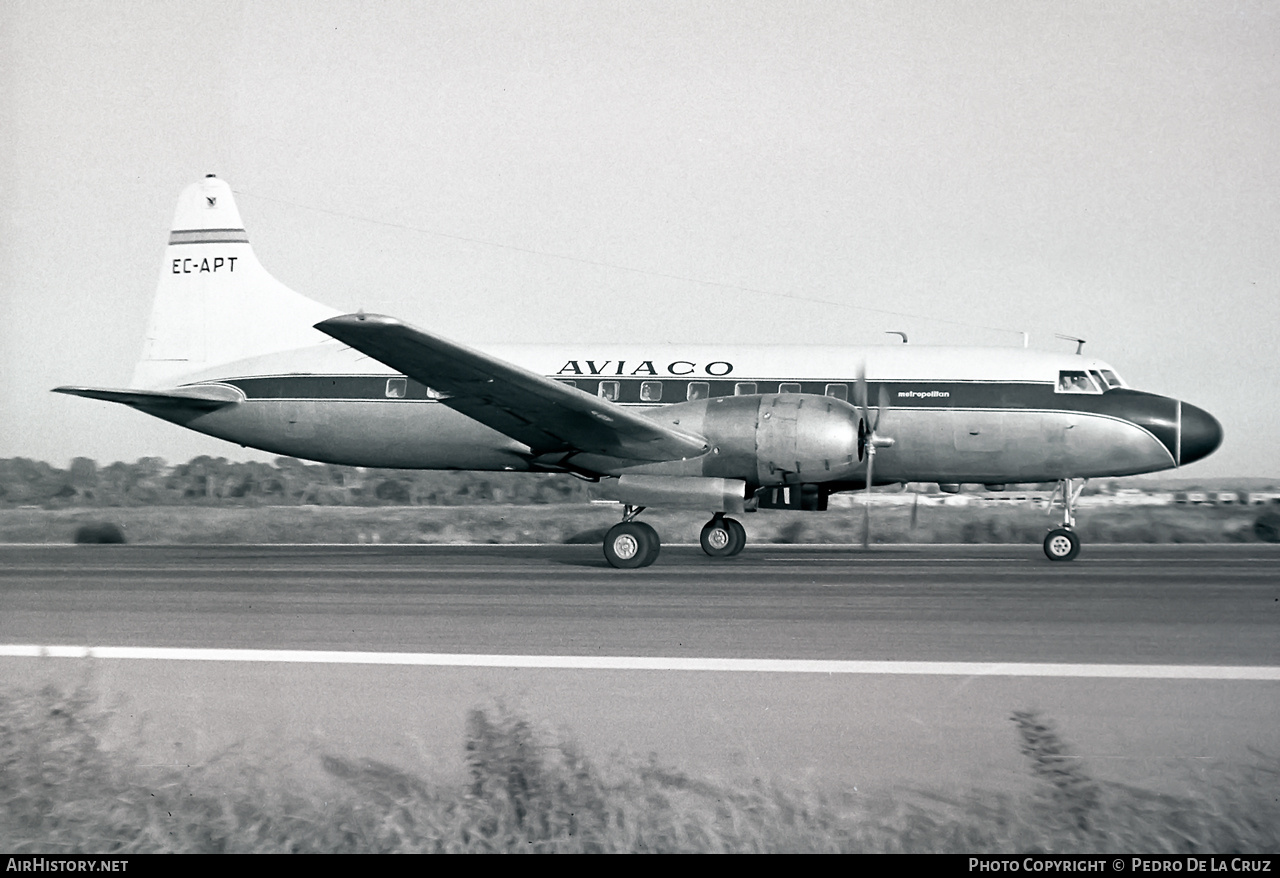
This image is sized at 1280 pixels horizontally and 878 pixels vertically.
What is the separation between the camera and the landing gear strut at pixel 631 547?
49.2 ft

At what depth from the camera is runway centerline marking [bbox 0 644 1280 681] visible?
732 centimetres

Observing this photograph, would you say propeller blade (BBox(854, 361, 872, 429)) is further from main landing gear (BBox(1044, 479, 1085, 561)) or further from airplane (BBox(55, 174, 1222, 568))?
main landing gear (BBox(1044, 479, 1085, 561))

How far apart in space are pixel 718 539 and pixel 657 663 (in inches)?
374

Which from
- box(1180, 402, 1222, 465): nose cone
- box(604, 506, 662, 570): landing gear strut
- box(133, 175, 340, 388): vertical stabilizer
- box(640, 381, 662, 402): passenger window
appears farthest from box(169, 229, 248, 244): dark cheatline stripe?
box(1180, 402, 1222, 465): nose cone

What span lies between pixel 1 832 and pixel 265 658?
2.77 m

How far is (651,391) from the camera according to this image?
17.8m

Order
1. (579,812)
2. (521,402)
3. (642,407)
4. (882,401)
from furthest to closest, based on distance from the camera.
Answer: (642,407), (882,401), (521,402), (579,812)

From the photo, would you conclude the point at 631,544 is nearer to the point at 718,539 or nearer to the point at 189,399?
the point at 718,539

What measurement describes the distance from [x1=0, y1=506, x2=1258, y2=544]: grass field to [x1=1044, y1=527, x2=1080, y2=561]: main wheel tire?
221 inches

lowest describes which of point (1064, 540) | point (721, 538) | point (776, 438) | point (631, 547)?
point (631, 547)

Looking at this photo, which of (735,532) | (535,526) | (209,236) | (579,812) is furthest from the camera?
(535,526)

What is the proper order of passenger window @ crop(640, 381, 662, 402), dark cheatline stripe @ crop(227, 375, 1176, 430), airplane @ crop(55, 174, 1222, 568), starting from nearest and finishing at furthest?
1. airplane @ crop(55, 174, 1222, 568)
2. dark cheatline stripe @ crop(227, 375, 1176, 430)
3. passenger window @ crop(640, 381, 662, 402)

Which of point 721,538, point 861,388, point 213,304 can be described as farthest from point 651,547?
point 213,304

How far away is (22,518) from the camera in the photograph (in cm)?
2266
